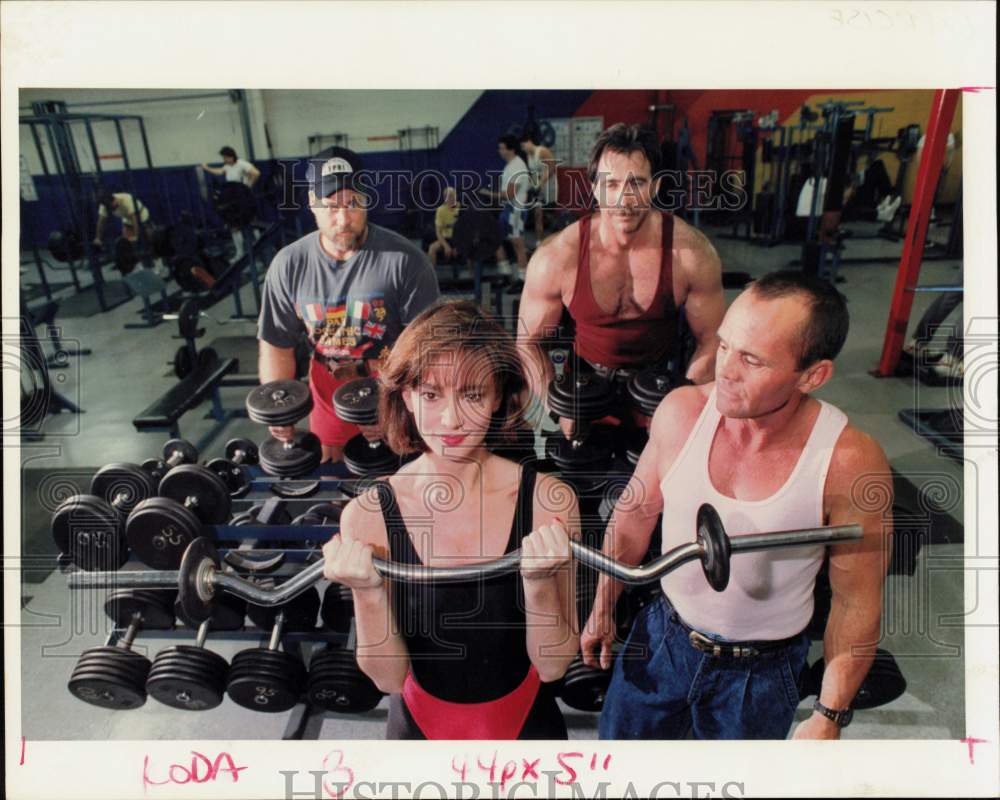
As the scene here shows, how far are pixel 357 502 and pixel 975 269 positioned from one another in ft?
3.96

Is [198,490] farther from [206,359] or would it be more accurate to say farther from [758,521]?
[758,521]

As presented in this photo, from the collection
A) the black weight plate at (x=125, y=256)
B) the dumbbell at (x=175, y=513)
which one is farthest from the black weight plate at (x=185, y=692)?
the black weight plate at (x=125, y=256)

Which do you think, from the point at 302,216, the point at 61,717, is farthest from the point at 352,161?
the point at 61,717

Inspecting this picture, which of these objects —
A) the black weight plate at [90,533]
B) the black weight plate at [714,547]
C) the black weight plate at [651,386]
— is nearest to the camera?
the black weight plate at [714,547]

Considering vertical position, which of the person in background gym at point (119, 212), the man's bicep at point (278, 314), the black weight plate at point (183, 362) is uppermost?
the person in background gym at point (119, 212)

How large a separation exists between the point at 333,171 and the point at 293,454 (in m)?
0.55

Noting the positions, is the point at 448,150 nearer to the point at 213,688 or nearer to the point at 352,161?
the point at 352,161

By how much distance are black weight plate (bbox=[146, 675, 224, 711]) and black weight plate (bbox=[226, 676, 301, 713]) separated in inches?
1.3

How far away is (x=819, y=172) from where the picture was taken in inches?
44.4

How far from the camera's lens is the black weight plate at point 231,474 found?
1.33 meters

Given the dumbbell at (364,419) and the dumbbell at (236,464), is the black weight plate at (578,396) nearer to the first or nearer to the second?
the dumbbell at (364,419)

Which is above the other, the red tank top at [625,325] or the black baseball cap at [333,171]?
the black baseball cap at [333,171]

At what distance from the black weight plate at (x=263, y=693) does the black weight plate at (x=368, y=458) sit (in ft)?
1.53

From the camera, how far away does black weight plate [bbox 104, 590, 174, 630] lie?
4.23 ft
